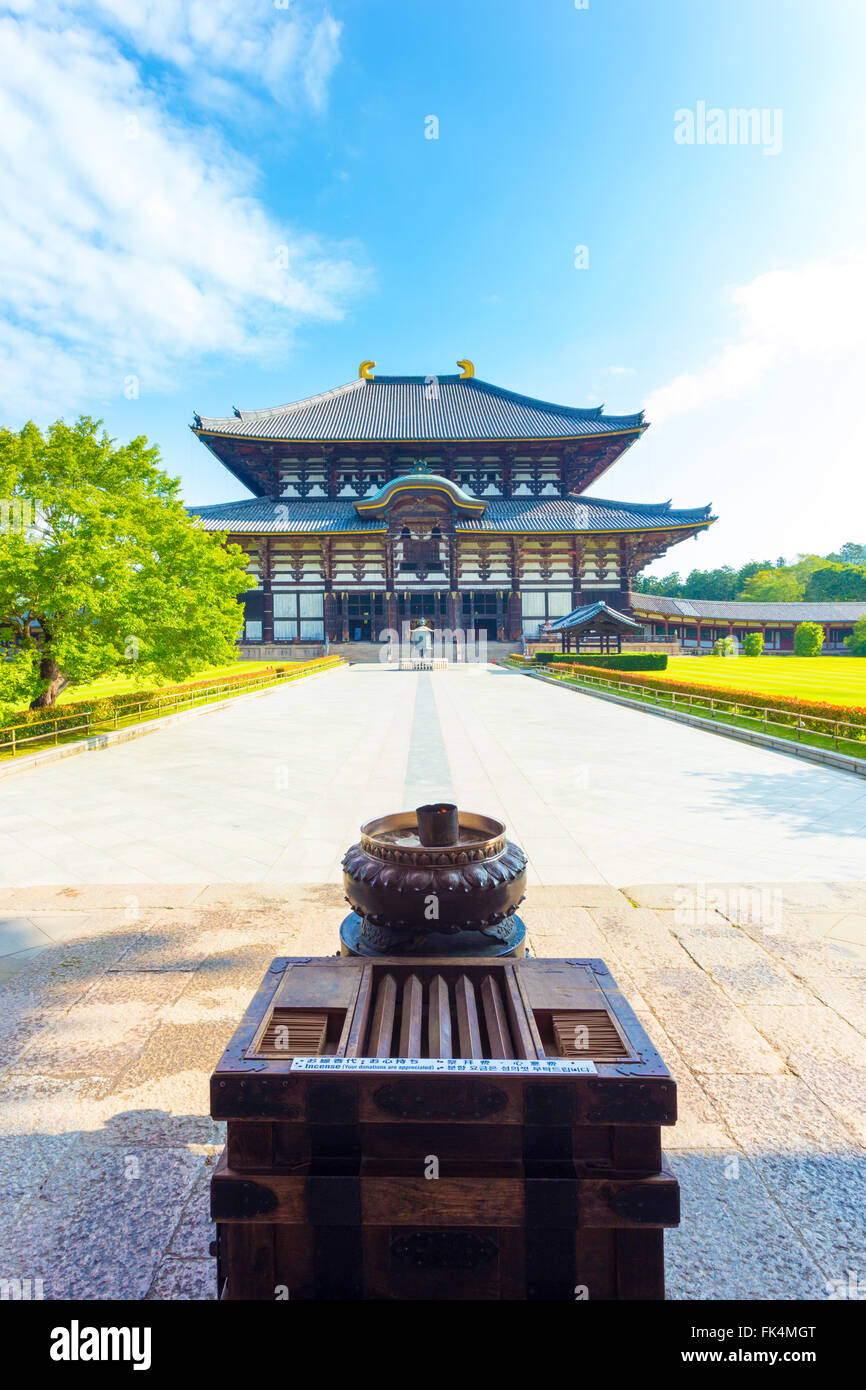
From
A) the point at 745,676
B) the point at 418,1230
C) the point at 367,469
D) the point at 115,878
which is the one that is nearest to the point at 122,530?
the point at 115,878

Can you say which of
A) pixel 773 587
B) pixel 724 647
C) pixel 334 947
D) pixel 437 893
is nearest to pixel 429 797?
pixel 334 947

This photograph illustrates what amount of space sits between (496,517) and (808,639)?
20.9m

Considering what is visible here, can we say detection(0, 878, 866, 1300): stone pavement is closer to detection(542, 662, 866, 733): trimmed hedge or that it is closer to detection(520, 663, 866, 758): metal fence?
detection(520, 663, 866, 758): metal fence

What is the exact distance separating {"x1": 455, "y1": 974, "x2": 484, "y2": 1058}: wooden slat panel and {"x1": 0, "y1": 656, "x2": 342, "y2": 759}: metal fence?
10126mm

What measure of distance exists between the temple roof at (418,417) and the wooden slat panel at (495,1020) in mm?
40600

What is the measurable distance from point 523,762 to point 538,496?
34969 millimetres

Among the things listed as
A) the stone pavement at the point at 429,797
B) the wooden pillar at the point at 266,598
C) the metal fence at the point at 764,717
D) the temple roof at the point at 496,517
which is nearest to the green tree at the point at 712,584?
the temple roof at the point at 496,517

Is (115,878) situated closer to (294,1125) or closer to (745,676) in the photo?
(294,1125)

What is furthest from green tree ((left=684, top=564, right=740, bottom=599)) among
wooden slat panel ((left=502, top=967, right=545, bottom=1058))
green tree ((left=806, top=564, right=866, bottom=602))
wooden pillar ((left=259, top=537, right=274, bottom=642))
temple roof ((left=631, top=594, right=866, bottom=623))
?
wooden slat panel ((left=502, top=967, right=545, bottom=1058))

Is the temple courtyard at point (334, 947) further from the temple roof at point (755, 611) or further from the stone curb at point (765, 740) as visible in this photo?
the temple roof at point (755, 611)

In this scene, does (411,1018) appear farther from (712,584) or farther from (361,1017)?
(712,584)

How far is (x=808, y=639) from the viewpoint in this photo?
38.5m

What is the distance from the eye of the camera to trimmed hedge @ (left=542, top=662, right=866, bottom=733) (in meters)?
10.4

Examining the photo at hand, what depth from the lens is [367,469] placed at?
40875mm
